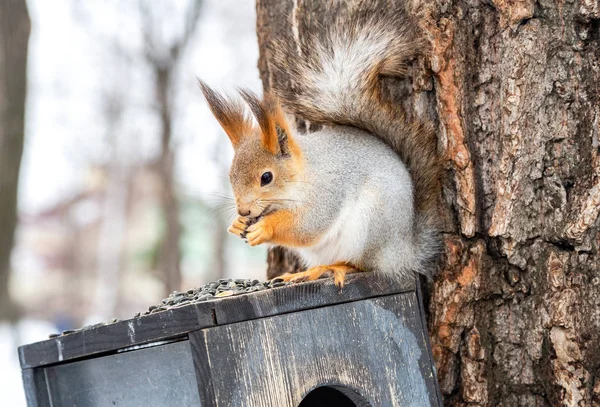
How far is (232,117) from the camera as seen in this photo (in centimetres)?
165

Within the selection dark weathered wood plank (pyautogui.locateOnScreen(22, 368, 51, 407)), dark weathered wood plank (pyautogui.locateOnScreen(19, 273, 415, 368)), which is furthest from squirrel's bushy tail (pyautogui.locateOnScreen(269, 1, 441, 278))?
dark weathered wood plank (pyautogui.locateOnScreen(22, 368, 51, 407))

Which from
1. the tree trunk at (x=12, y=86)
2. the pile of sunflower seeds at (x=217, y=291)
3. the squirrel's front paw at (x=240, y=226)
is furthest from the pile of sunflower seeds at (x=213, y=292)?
the tree trunk at (x=12, y=86)

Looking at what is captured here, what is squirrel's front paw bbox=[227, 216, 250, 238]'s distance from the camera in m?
1.54

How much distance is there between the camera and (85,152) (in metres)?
8.35

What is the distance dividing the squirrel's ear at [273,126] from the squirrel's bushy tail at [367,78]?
0.12 metres

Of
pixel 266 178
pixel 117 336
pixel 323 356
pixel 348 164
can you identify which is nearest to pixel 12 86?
pixel 266 178

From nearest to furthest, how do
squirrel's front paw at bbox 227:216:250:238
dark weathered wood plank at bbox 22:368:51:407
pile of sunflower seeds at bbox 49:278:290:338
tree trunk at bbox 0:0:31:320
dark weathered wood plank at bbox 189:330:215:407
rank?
dark weathered wood plank at bbox 189:330:215:407 < pile of sunflower seeds at bbox 49:278:290:338 < dark weathered wood plank at bbox 22:368:51:407 < squirrel's front paw at bbox 227:216:250:238 < tree trunk at bbox 0:0:31:320

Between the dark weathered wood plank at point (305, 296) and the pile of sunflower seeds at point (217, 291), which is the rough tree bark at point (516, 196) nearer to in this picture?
the dark weathered wood plank at point (305, 296)

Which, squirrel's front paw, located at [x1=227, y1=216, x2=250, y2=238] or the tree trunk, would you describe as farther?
the tree trunk

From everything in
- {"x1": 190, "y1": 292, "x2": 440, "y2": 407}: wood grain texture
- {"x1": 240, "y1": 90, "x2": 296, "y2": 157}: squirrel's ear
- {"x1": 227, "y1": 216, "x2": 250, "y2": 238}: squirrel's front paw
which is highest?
{"x1": 240, "y1": 90, "x2": 296, "y2": 157}: squirrel's ear

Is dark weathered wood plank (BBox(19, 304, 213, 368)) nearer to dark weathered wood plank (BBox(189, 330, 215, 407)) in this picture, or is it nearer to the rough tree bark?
dark weathered wood plank (BBox(189, 330, 215, 407))

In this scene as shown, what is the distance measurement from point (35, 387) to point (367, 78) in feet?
3.13

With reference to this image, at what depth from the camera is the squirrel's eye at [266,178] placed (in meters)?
1.58

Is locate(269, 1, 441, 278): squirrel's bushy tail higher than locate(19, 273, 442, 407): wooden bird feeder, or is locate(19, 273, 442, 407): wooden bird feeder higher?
locate(269, 1, 441, 278): squirrel's bushy tail
